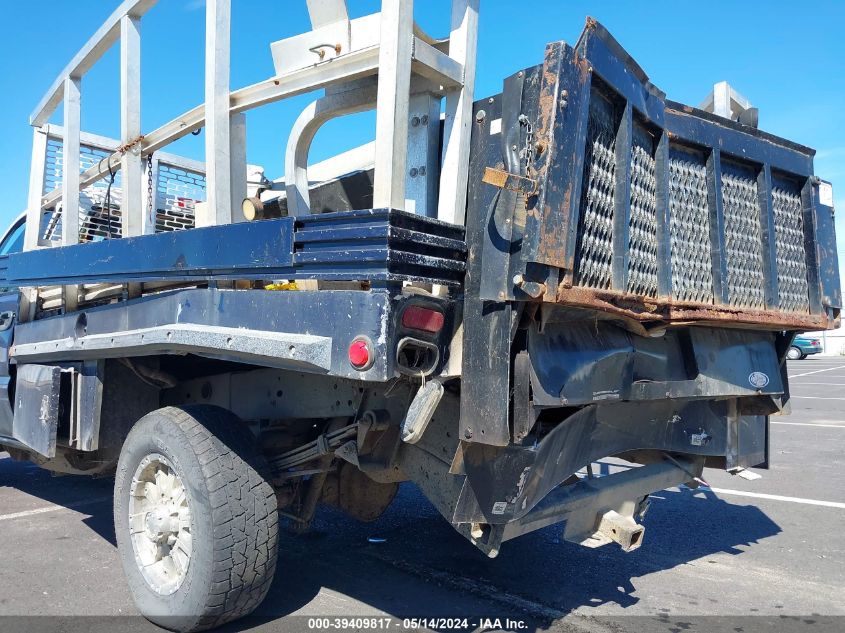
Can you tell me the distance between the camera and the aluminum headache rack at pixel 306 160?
262 cm

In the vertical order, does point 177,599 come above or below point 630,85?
below

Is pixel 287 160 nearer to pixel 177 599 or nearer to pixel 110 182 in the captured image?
pixel 110 182

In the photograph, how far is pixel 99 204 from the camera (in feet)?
16.2

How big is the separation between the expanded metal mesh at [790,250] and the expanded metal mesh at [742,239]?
160mm

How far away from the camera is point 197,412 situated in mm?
3477

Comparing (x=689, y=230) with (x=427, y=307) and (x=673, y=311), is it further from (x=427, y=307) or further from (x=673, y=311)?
(x=427, y=307)

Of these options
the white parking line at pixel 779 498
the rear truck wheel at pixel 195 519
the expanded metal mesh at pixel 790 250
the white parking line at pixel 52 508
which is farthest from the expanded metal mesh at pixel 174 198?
the white parking line at pixel 779 498

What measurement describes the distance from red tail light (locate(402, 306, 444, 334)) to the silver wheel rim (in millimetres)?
1424

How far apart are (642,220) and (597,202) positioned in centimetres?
34

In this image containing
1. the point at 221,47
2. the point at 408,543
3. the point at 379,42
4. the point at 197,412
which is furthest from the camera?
the point at 408,543

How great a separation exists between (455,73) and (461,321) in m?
0.94

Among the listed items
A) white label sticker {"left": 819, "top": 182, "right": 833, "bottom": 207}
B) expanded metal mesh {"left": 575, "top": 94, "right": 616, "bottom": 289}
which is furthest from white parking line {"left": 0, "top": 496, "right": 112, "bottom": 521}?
white label sticker {"left": 819, "top": 182, "right": 833, "bottom": 207}

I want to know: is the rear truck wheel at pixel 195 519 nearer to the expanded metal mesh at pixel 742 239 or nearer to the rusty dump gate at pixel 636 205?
the rusty dump gate at pixel 636 205

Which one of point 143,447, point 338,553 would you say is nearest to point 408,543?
point 338,553
